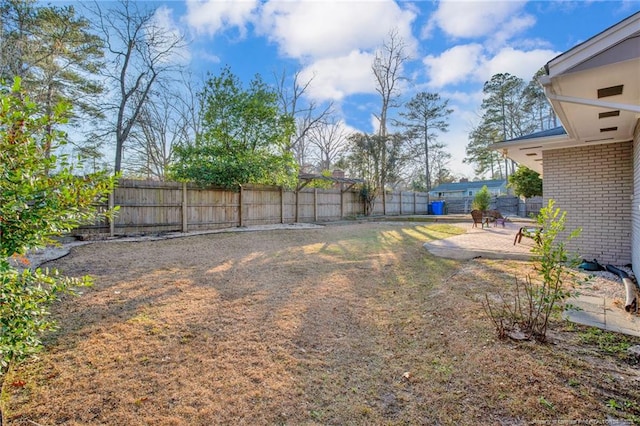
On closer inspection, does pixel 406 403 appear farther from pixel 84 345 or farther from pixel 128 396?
pixel 84 345

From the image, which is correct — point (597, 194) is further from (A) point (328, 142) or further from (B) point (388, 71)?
(A) point (328, 142)

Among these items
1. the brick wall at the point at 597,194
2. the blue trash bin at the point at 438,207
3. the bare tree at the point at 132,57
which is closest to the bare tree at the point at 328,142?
the blue trash bin at the point at 438,207

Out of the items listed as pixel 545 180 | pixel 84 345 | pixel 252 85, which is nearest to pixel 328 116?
pixel 252 85

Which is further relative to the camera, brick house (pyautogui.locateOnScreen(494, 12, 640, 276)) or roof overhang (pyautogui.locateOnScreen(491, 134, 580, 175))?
roof overhang (pyautogui.locateOnScreen(491, 134, 580, 175))

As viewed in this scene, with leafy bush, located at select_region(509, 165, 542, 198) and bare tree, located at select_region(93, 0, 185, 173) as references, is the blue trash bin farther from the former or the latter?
bare tree, located at select_region(93, 0, 185, 173)

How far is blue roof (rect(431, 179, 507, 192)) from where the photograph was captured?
31.7m

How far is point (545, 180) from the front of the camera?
19.5ft

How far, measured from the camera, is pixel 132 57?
13328 millimetres

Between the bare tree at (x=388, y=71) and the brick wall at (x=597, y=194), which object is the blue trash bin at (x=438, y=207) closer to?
the bare tree at (x=388, y=71)

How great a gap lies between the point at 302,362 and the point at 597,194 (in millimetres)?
6202

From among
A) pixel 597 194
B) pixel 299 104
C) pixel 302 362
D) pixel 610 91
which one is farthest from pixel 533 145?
pixel 299 104

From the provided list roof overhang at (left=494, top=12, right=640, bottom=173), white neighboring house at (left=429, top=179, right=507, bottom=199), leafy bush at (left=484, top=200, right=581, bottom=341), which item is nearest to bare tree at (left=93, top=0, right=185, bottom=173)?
roof overhang at (left=494, top=12, right=640, bottom=173)

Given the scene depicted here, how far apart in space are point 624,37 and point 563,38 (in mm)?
6298

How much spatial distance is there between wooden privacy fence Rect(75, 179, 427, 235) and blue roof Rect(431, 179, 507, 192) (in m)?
21.5
